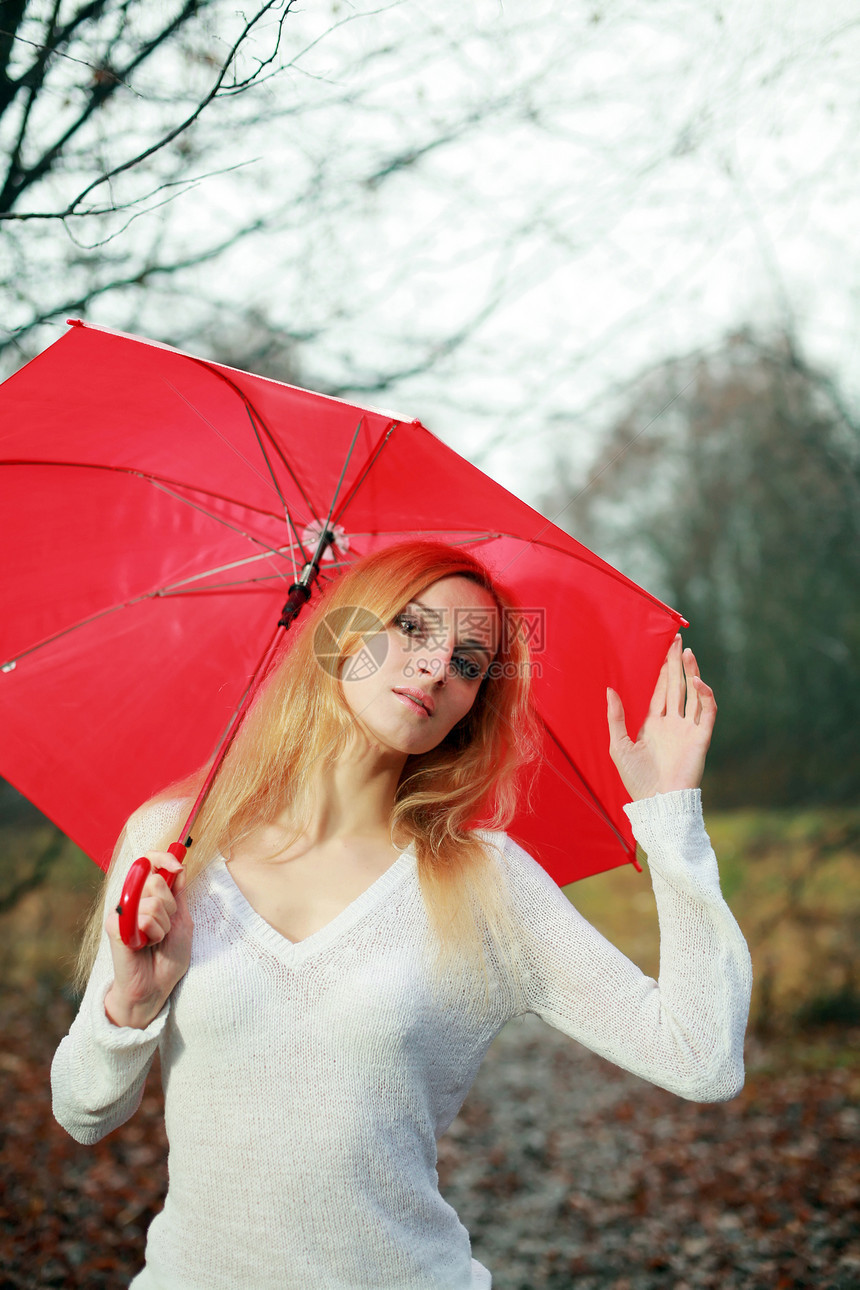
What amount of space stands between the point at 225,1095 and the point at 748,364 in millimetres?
8104

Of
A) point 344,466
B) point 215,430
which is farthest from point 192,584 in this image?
point 344,466

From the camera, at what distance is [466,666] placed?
203cm

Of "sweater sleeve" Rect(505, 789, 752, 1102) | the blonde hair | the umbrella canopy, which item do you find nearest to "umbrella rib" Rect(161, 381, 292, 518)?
the umbrella canopy

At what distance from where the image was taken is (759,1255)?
166 inches

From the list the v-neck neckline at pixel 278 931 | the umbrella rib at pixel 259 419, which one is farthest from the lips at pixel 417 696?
the umbrella rib at pixel 259 419

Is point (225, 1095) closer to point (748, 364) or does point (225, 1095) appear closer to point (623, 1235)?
point (623, 1235)

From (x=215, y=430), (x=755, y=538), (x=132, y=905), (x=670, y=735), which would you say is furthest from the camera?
(x=755, y=538)

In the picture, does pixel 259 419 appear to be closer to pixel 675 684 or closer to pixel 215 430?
pixel 215 430

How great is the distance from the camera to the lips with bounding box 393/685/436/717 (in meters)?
1.91

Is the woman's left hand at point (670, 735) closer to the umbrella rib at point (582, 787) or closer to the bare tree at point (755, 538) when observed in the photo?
the umbrella rib at point (582, 787)

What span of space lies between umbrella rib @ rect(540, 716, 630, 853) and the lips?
15.6 inches

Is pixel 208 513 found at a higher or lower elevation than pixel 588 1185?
higher

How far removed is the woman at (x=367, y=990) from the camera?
160cm

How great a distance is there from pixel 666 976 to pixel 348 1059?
0.58 m
